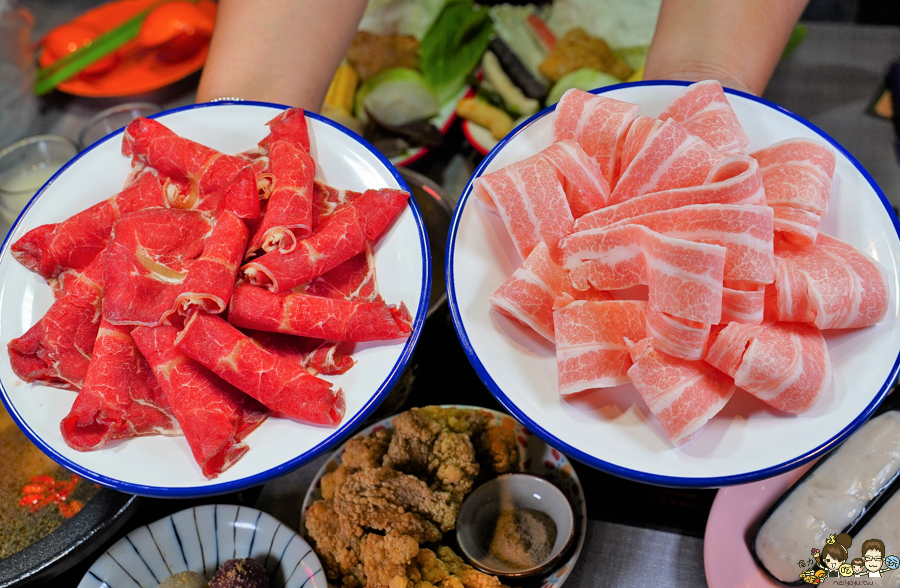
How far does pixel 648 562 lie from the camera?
5.09ft

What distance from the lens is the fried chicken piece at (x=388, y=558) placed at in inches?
51.1

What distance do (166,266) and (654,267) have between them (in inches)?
43.7

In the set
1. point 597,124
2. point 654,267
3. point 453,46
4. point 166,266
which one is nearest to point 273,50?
point 166,266

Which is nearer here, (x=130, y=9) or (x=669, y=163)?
(x=669, y=163)

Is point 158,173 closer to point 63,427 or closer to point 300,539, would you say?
point 63,427

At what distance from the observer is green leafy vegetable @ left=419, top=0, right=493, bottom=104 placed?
2631mm

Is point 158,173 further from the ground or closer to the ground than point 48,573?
further from the ground

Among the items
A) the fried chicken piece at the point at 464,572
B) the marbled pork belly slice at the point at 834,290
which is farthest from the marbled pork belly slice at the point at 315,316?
the marbled pork belly slice at the point at 834,290

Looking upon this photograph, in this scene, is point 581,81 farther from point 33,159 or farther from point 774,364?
point 33,159

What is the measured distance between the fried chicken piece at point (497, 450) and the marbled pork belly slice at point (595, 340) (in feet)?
1.37

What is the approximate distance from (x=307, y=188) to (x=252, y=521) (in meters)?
0.86

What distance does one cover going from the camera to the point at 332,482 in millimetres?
1519

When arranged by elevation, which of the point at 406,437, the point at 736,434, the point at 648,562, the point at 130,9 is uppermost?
the point at 130,9

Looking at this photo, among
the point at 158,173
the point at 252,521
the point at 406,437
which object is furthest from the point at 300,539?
the point at 158,173
